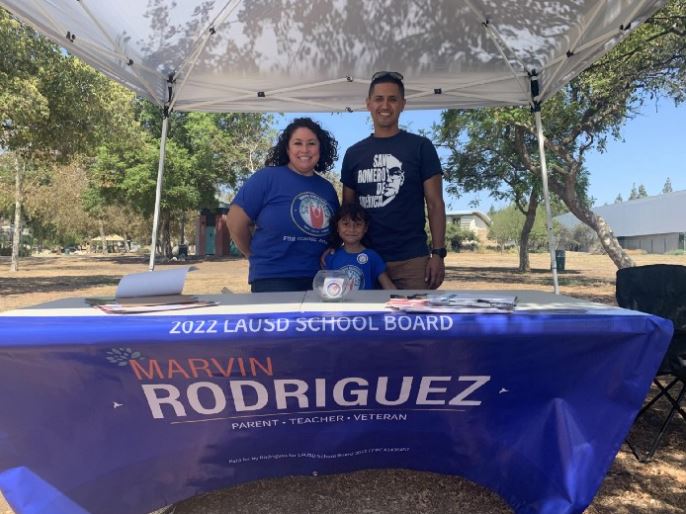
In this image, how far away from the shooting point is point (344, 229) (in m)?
3.12

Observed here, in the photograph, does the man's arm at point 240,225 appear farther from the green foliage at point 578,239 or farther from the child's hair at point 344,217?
the green foliage at point 578,239

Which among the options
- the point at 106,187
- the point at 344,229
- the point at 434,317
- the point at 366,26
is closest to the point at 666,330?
the point at 434,317

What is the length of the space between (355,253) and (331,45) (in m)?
2.40

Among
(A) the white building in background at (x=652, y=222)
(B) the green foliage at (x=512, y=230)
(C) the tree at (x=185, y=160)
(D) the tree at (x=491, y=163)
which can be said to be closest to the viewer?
(D) the tree at (x=491, y=163)

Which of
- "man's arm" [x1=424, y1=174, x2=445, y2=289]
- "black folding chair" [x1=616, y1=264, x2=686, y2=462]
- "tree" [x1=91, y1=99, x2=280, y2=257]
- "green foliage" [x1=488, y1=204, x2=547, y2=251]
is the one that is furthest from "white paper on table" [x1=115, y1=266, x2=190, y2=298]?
"green foliage" [x1=488, y1=204, x2=547, y2=251]

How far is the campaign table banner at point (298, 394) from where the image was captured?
2100mm

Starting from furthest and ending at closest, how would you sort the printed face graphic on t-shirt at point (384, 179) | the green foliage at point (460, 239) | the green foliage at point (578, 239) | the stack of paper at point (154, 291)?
1. the green foliage at point (578, 239)
2. the green foliage at point (460, 239)
3. the printed face graphic on t-shirt at point (384, 179)
4. the stack of paper at point (154, 291)

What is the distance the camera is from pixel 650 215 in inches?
2820

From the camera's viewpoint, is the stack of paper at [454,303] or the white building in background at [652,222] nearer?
the stack of paper at [454,303]

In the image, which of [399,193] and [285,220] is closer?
[285,220]

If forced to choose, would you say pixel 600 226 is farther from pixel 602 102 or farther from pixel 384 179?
pixel 384 179

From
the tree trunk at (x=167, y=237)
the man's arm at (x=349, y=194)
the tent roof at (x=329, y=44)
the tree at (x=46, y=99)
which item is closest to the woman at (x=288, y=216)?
the man's arm at (x=349, y=194)

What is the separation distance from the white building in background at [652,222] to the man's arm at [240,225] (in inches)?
2596

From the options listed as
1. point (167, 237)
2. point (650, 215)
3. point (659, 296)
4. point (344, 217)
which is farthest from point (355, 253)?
point (650, 215)
